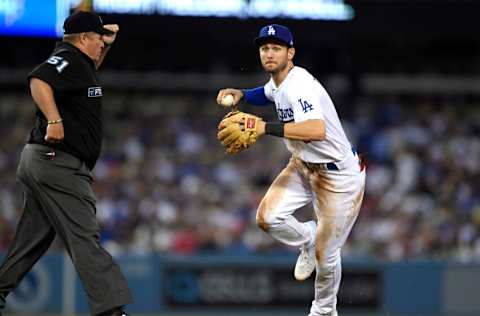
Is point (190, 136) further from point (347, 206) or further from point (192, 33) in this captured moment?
point (347, 206)

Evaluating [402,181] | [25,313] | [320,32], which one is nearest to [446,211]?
[402,181]

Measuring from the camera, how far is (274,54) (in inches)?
266

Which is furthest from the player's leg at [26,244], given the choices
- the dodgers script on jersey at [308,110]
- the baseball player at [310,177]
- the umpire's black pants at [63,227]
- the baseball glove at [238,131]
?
the dodgers script on jersey at [308,110]

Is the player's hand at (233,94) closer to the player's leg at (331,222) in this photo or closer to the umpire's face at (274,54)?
the umpire's face at (274,54)

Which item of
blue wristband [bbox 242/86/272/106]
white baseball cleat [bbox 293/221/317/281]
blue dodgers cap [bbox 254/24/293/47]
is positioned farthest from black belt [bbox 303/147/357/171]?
blue dodgers cap [bbox 254/24/293/47]

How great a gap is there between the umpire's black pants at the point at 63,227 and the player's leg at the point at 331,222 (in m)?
1.55

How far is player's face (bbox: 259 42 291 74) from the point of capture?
6750mm

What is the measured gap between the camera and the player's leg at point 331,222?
7.04 m

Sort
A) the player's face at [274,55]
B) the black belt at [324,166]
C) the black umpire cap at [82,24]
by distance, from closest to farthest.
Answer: the black umpire cap at [82,24] < the player's face at [274,55] < the black belt at [324,166]

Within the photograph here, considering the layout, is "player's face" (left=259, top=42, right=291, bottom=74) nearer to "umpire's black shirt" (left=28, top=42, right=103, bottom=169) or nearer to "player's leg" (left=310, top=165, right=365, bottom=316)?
"player's leg" (left=310, top=165, right=365, bottom=316)

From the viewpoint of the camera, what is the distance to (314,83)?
678 cm

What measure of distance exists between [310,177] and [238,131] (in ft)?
2.54

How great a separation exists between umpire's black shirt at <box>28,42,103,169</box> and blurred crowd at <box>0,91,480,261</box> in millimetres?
8228

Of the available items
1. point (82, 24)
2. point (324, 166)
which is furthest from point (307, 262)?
point (82, 24)
